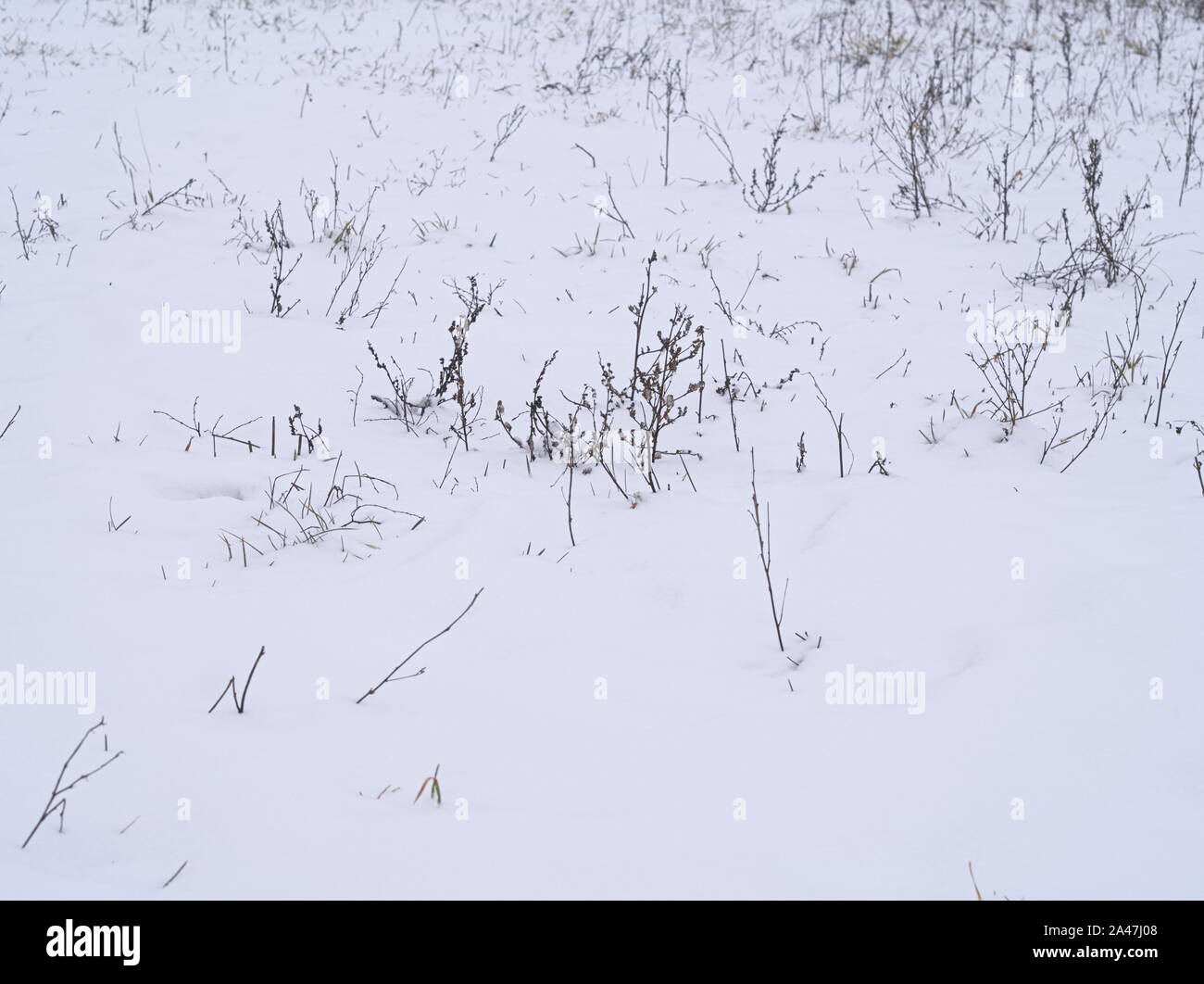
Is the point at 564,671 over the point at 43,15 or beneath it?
beneath

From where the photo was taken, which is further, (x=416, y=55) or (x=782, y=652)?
(x=416, y=55)

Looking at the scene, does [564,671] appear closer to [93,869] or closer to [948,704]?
[948,704]

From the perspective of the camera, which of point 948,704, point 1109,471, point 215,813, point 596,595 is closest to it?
point 215,813

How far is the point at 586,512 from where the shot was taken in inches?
126

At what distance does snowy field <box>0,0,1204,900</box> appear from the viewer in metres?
1.79

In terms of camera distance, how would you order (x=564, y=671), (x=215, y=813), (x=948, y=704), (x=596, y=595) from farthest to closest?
(x=596, y=595) → (x=564, y=671) → (x=948, y=704) → (x=215, y=813)

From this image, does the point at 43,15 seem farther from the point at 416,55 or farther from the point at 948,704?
the point at 948,704

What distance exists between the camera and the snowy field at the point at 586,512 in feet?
5.88

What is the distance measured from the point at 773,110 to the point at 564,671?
755 cm

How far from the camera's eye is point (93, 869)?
1624 mm

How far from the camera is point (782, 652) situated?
2428 millimetres
